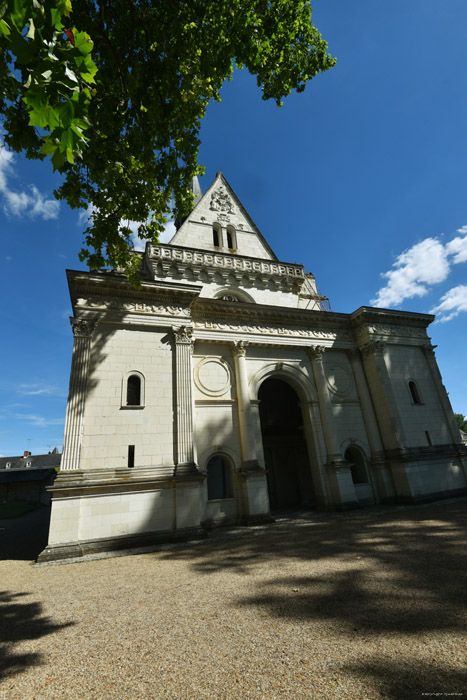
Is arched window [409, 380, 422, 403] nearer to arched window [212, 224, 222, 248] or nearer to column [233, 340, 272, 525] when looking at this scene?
column [233, 340, 272, 525]

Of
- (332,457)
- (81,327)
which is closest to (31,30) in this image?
(81,327)

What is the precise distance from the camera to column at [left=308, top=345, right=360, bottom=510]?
49.8 ft

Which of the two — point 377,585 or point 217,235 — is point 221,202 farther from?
point 377,585

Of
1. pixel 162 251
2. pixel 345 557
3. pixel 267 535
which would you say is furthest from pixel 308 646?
pixel 162 251

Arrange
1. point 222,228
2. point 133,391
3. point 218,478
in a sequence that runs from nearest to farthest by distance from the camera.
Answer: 1. point 133,391
2. point 218,478
3. point 222,228

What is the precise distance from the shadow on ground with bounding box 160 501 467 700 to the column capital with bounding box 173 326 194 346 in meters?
7.72

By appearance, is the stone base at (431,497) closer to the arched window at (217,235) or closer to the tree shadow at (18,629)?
the tree shadow at (18,629)

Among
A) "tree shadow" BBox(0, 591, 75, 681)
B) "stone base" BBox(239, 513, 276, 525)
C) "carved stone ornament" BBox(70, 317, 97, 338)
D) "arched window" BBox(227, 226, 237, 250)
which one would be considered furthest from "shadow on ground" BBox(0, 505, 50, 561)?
"arched window" BBox(227, 226, 237, 250)

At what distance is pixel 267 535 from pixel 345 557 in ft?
13.8

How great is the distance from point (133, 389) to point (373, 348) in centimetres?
1306

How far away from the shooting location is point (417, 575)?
19.7 ft

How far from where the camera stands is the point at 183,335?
46.0 ft

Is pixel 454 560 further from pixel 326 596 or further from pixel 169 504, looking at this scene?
pixel 169 504

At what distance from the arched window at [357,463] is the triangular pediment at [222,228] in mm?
13105
